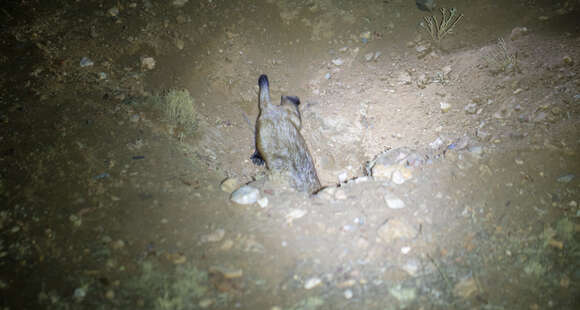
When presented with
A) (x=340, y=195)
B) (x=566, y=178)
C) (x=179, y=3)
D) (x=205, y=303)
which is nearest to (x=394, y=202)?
(x=340, y=195)

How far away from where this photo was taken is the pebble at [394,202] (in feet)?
8.02

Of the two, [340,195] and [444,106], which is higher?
[444,106]

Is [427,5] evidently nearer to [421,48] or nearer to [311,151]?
[421,48]

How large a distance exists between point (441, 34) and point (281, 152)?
10.1 feet

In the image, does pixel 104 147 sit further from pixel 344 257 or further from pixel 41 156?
pixel 344 257

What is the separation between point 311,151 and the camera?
4.00 m

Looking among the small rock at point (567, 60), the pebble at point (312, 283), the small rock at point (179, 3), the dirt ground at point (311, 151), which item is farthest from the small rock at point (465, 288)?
the small rock at point (179, 3)

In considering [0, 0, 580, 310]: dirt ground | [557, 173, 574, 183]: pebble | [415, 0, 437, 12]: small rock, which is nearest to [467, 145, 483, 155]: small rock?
[0, 0, 580, 310]: dirt ground

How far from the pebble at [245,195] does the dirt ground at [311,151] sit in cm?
7

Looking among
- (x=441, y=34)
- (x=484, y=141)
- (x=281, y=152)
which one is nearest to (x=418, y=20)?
(x=441, y=34)

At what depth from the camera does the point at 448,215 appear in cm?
232

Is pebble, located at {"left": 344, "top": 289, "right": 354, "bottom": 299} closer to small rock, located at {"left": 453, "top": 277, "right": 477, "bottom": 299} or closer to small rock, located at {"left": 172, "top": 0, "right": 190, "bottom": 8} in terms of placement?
small rock, located at {"left": 453, "top": 277, "right": 477, "bottom": 299}

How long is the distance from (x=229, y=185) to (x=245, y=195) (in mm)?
261

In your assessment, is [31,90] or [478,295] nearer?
[478,295]
